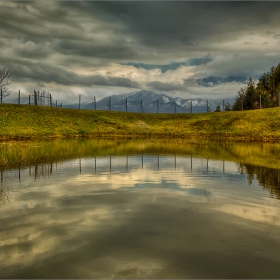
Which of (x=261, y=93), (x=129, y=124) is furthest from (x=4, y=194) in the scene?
(x=261, y=93)

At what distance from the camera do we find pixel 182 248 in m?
8.48

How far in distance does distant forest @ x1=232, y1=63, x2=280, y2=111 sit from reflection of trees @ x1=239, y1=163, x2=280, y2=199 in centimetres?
9526

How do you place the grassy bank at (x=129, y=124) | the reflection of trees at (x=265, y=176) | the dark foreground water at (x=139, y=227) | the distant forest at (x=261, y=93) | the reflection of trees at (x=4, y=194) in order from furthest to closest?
the distant forest at (x=261, y=93), the grassy bank at (x=129, y=124), the reflection of trees at (x=265, y=176), the reflection of trees at (x=4, y=194), the dark foreground water at (x=139, y=227)

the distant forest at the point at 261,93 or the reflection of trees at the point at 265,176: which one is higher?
the distant forest at the point at 261,93

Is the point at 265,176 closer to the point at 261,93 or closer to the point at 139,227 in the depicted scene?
the point at 139,227

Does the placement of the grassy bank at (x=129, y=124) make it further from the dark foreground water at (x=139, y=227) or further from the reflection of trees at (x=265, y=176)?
the dark foreground water at (x=139, y=227)

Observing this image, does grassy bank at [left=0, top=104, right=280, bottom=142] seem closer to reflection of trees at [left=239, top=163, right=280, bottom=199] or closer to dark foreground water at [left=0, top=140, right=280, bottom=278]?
reflection of trees at [left=239, top=163, right=280, bottom=199]

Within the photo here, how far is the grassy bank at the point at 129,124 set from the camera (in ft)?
224

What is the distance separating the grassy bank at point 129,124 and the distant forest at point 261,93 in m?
35.8

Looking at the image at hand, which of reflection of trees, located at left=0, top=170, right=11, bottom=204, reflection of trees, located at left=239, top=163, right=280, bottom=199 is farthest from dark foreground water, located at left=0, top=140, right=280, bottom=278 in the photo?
reflection of trees, located at left=239, top=163, right=280, bottom=199

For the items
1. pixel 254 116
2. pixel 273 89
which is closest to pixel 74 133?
pixel 254 116

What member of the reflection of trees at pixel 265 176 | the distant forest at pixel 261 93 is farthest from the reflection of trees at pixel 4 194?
the distant forest at pixel 261 93

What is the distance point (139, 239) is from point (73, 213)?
11.7 ft

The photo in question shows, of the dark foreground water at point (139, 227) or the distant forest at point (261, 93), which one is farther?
the distant forest at point (261, 93)
